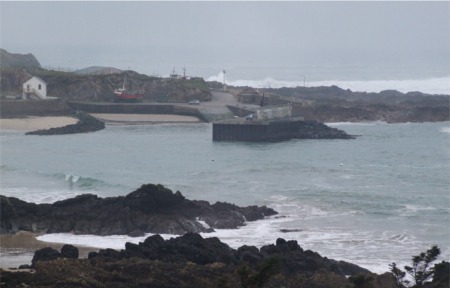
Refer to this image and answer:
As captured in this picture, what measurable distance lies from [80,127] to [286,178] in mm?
19523

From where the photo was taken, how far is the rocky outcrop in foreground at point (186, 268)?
17.1 metres

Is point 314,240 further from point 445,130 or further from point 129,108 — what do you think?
point 129,108

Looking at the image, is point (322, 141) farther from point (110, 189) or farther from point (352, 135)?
point (110, 189)

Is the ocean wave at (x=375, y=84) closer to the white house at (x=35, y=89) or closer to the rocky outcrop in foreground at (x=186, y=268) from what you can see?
the white house at (x=35, y=89)

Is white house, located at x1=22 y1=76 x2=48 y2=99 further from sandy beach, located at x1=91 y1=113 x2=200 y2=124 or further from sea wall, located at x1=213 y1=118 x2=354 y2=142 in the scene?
sea wall, located at x1=213 y1=118 x2=354 y2=142

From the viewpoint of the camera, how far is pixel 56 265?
60.4 ft

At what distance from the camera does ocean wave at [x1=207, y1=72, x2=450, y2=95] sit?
9006 cm

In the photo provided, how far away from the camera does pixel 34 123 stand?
54031 mm

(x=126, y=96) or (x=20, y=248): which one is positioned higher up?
(x=126, y=96)

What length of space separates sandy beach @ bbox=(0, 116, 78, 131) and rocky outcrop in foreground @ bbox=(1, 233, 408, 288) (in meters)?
33.2

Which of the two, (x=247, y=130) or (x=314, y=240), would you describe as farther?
(x=247, y=130)

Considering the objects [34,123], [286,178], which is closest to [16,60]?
[34,123]

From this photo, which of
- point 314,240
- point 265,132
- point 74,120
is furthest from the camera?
point 74,120

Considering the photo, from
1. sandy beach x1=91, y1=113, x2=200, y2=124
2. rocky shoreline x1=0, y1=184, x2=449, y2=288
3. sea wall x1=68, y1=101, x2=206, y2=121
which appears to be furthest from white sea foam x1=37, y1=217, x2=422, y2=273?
sea wall x1=68, y1=101, x2=206, y2=121
